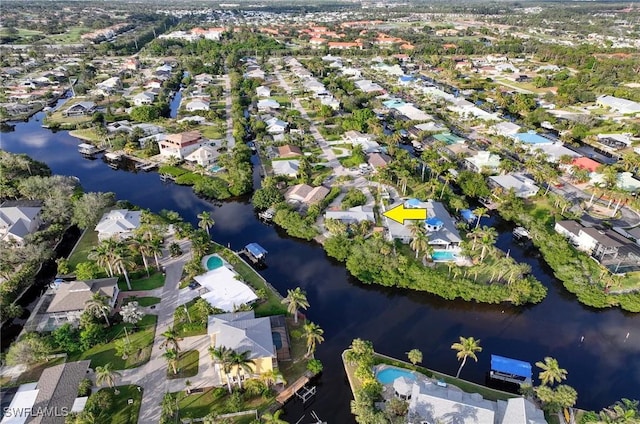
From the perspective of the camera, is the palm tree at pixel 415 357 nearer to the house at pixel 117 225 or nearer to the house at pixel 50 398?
the house at pixel 50 398

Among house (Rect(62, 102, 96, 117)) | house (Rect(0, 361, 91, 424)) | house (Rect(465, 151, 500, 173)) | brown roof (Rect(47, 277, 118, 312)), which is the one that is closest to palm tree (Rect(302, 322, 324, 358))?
house (Rect(0, 361, 91, 424))

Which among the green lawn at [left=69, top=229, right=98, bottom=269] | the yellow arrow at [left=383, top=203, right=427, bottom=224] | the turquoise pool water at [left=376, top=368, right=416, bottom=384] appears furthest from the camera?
the yellow arrow at [left=383, top=203, right=427, bottom=224]

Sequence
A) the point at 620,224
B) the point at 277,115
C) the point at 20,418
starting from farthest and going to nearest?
the point at 277,115 < the point at 620,224 < the point at 20,418

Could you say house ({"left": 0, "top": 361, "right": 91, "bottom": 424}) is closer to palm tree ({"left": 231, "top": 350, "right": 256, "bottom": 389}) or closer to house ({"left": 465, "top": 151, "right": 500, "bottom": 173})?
palm tree ({"left": 231, "top": 350, "right": 256, "bottom": 389})

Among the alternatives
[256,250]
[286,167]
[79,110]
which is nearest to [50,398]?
[256,250]

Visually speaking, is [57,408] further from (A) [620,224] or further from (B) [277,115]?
(B) [277,115]

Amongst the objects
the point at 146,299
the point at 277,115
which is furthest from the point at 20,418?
the point at 277,115
